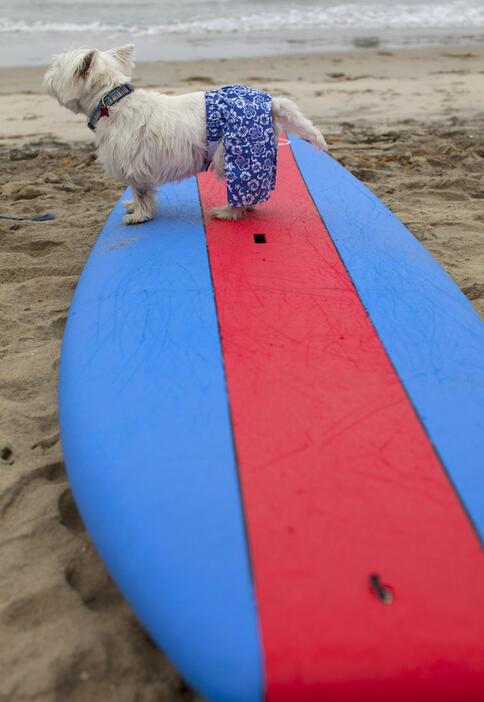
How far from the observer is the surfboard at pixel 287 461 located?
1.57 m

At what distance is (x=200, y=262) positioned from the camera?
3.21 metres

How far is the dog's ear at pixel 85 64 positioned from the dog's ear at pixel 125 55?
0.20 meters

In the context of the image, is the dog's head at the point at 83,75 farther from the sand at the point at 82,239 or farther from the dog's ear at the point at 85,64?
the sand at the point at 82,239

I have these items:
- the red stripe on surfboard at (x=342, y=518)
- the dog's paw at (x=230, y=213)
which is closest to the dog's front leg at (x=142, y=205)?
the dog's paw at (x=230, y=213)

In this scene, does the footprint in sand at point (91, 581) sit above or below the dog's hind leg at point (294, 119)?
below

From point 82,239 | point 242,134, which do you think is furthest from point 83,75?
point 82,239

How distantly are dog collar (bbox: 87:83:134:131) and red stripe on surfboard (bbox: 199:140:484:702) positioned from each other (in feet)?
4.01

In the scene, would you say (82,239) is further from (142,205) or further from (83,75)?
(83,75)

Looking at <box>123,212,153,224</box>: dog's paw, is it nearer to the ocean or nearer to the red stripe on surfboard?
the red stripe on surfboard

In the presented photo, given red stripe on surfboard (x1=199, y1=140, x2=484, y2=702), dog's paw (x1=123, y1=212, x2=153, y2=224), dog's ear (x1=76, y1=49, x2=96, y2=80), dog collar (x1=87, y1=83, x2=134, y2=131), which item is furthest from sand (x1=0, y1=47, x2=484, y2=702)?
dog's ear (x1=76, y1=49, x2=96, y2=80)

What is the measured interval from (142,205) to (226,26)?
11711mm

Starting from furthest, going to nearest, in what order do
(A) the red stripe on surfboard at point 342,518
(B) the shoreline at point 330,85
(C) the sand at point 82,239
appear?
(B) the shoreline at point 330,85 < (C) the sand at point 82,239 < (A) the red stripe on surfboard at point 342,518

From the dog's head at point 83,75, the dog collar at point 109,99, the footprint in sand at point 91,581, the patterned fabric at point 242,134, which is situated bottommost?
the footprint in sand at point 91,581

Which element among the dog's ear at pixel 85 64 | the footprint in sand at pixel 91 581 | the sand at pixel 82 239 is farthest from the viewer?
the dog's ear at pixel 85 64
